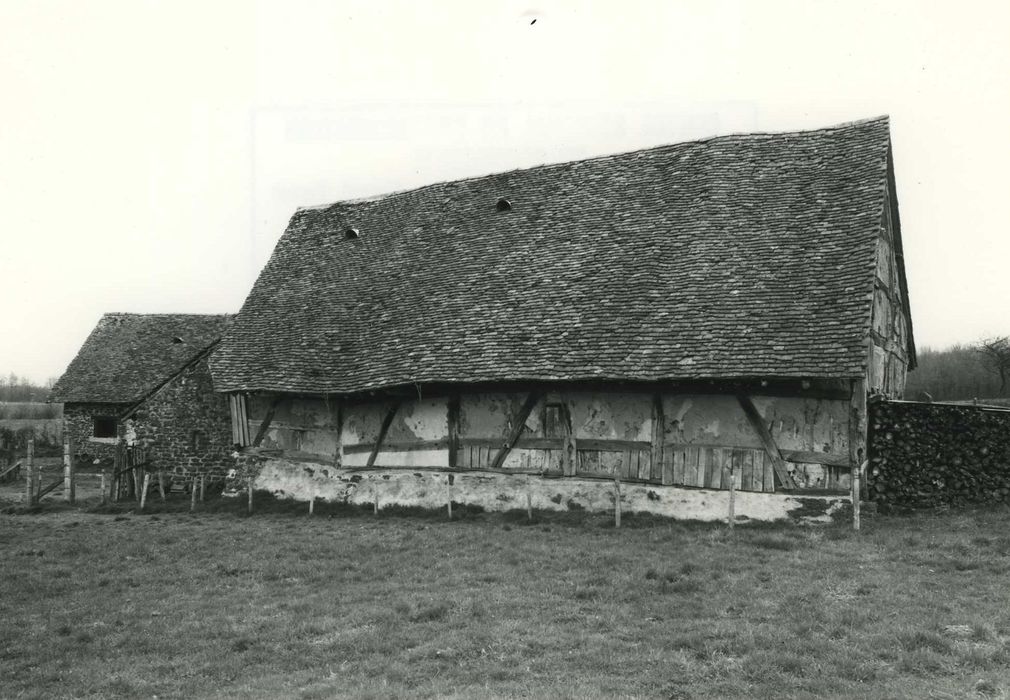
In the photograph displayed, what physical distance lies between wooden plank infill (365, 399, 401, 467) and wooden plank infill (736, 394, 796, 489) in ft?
22.9

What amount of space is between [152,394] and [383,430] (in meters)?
8.01

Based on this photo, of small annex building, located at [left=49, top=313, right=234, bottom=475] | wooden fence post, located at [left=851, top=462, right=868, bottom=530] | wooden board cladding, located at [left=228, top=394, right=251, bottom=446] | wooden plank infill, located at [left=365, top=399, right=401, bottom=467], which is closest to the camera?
wooden fence post, located at [left=851, top=462, right=868, bottom=530]

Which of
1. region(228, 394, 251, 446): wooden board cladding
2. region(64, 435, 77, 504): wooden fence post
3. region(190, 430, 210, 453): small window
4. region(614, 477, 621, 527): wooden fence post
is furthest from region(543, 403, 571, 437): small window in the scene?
Result: region(64, 435, 77, 504): wooden fence post

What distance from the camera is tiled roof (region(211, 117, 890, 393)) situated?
12.2 meters

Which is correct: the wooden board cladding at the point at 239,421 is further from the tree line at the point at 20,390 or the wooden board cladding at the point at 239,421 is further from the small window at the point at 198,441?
the tree line at the point at 20,390

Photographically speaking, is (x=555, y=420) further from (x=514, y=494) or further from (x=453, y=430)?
(x=453, y=430)

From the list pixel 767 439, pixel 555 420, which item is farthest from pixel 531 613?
pixel 555 420

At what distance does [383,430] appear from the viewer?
1574 centimetres

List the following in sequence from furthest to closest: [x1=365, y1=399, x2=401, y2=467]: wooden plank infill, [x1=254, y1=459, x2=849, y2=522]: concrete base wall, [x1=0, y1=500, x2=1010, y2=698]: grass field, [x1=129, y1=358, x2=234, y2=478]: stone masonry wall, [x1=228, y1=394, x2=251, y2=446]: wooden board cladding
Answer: [x1=129, y1=358, x2=234, y2=478]: stone masonry wall < [x1=228, y1=394, x2=251, y2=446]: wooden board cladding < [x1=365, y1=399, x2=401, y2=467]: wooden plank infill < [x1=254, y1=459, x2=849, y2=522]: concrete base wall < [x1=0, y1=500, x2=1010, y2=698]: grass field

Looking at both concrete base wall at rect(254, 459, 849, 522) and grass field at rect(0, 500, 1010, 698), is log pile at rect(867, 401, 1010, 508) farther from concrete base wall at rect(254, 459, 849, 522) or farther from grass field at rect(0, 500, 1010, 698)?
concrete base wall at rect(254, 459, 849, 522)

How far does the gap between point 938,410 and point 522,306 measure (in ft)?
24.3

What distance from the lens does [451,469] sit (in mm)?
14594

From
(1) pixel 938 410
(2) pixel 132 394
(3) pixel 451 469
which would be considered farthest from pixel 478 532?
(2) pixel 132 394

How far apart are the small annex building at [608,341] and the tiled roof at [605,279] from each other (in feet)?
0.17
